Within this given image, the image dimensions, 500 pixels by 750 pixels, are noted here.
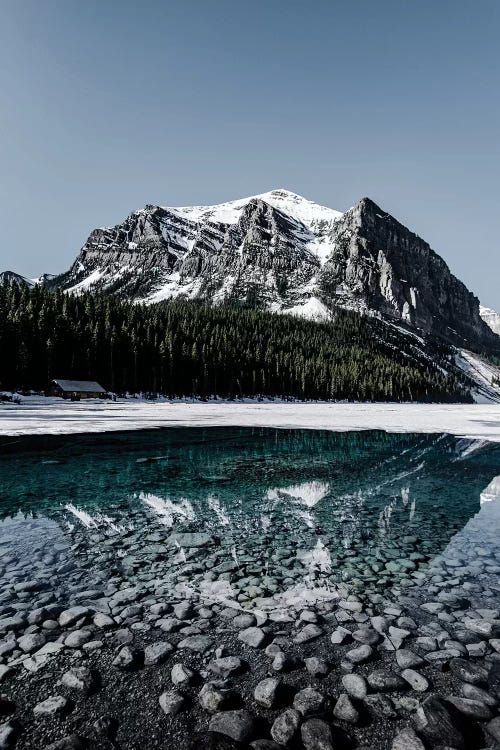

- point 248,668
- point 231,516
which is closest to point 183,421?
point 231,516

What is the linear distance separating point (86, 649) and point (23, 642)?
816mm

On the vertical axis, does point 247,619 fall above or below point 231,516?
above

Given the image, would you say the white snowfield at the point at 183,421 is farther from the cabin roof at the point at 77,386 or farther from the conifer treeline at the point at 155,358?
the conifer treeline at the point at 155,358

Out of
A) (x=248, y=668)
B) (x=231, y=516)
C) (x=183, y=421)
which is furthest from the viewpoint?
(x=183, y=421)

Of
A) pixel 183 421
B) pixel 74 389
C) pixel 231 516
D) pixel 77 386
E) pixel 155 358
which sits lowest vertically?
pixel 231 516

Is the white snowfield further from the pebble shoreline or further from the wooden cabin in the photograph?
the pebble shoreline

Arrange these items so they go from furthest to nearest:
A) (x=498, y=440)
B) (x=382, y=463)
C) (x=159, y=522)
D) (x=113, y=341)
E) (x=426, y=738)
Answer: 1. (x=113, y=341)
2. (x=498, y=440)
3. (x=382, y=463)
4. (x=159, y=522)
5. (x=426, y=738)

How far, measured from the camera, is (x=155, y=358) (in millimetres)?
105000

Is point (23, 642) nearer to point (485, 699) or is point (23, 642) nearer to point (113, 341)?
point (485, 699)

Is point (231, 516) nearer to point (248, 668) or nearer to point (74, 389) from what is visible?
point (248, 668)

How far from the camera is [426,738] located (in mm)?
3484

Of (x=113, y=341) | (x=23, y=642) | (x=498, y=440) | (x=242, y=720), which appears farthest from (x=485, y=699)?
(x=113, y=341)

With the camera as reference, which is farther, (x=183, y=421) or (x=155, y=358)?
(x=155, y=358)

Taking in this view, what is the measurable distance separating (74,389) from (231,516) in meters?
77.2
